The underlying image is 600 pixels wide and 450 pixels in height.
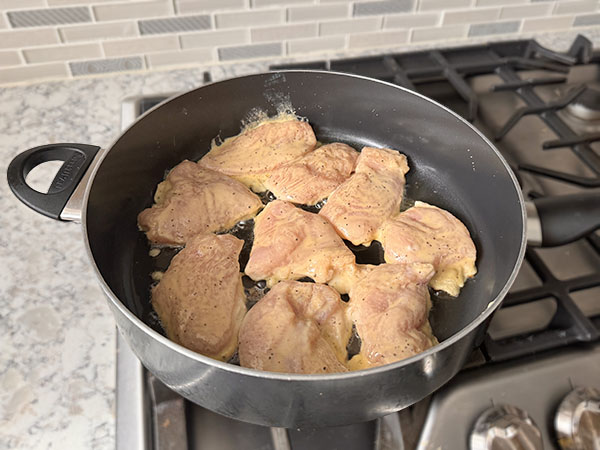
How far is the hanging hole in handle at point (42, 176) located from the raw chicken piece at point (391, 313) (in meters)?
0.68

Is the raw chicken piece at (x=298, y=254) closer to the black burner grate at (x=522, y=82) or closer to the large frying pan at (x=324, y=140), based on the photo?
the large frying pan at (x=324, y=140)

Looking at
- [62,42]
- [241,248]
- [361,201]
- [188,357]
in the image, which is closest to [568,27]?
[361,201]

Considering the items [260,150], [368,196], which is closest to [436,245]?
[368,196]

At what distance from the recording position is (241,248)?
947 millimetres

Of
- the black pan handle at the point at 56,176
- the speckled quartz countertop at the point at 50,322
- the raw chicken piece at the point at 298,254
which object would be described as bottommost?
the speckled quartz countertop at the point at 50,322

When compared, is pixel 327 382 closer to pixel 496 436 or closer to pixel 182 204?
pixel 496 436

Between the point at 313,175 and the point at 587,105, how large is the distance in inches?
25.8

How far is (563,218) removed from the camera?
827 mm

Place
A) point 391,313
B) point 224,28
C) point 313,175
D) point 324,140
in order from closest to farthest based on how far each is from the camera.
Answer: point 391,313 < point 313,175 < point 324,140 < point 224,28

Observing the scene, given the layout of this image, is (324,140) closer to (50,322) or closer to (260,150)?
(260,150)

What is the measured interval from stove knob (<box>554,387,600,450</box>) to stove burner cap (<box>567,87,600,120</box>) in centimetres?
A: 70

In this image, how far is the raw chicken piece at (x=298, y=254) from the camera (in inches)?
35.6

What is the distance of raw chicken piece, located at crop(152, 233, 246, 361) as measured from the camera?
0.80 meters

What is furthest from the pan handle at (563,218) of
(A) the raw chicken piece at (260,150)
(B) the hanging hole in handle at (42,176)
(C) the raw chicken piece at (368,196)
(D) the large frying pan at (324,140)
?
(B) the hanging hole in handle at (42,176)
